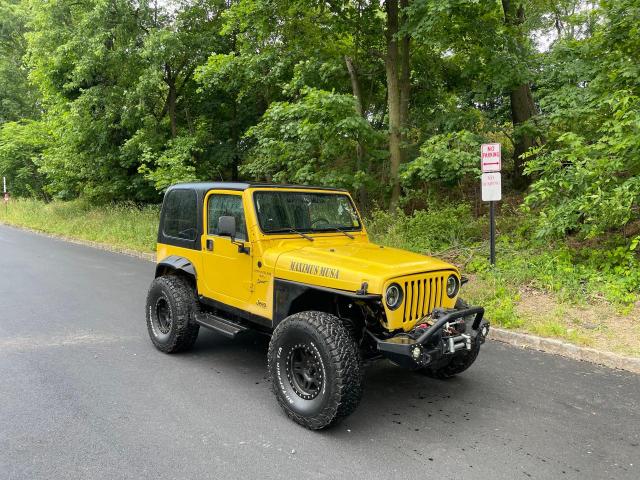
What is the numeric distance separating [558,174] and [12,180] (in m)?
34.0

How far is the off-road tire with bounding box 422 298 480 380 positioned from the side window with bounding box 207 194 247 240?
213 centimetres

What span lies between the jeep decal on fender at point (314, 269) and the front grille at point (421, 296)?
1.86ft

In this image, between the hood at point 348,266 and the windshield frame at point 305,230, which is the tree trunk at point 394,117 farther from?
the hood at point 348,266

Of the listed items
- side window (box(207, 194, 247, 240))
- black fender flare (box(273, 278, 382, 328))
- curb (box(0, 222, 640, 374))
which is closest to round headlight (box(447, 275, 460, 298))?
black fender flare (box(273, 278, 382, 328))

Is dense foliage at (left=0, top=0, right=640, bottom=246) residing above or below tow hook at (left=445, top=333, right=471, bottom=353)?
above

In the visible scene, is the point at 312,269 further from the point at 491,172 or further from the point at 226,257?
the point at 491,172

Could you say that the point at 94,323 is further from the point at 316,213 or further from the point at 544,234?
the point at 544,234

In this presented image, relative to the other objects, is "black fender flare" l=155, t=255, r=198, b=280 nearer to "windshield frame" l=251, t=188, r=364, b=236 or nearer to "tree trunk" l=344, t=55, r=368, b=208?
"windshield frame" l=251, t=188, r=364, b=236

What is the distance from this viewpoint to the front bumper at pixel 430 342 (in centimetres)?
357

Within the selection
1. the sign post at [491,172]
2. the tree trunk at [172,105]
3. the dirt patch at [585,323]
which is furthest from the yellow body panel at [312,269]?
the tree trunk at [172,105]

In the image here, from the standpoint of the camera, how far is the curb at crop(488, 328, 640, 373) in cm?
518

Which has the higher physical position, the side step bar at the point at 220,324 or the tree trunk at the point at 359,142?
the tree trunk at the point at 359,142

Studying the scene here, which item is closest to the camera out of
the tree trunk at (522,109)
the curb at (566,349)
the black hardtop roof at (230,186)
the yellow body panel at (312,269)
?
the yellow body panel at (312,269)

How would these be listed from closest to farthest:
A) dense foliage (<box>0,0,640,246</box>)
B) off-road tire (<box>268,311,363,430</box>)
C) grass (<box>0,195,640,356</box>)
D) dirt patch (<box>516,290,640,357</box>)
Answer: off-road tire (<box>268,311,363,430</box>) → dirt patch (<box>516,290,640,357</box>) → grass (<box>0,195,640,356</box>) → dense foliage (<box>0,0,640,246</box>)
